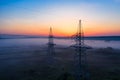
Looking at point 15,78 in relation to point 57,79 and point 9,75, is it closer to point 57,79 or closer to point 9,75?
point 9,75

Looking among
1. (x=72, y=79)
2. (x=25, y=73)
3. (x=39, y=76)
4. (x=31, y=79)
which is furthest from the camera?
(x=25, y=73)

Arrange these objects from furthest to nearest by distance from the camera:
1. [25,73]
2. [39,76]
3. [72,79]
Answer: [25,73], [39,76], [72,79]

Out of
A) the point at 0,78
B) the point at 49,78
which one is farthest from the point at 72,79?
the point at 0,78

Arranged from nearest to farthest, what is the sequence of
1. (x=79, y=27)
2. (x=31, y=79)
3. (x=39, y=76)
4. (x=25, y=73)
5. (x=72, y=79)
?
(x=79, y=27)
(x=72, y=79)
(x=31, y=79)
(x=39, y=76)
(x=25, y=73)

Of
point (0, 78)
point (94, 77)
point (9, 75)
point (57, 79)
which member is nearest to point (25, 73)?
point (9, 75)

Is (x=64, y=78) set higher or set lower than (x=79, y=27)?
lower

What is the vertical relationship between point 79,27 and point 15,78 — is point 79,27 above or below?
above

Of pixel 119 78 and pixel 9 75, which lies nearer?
pixel 119 78

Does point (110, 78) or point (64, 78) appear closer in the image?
point (64, 78)

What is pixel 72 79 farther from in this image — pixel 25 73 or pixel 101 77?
pixel 25 73
